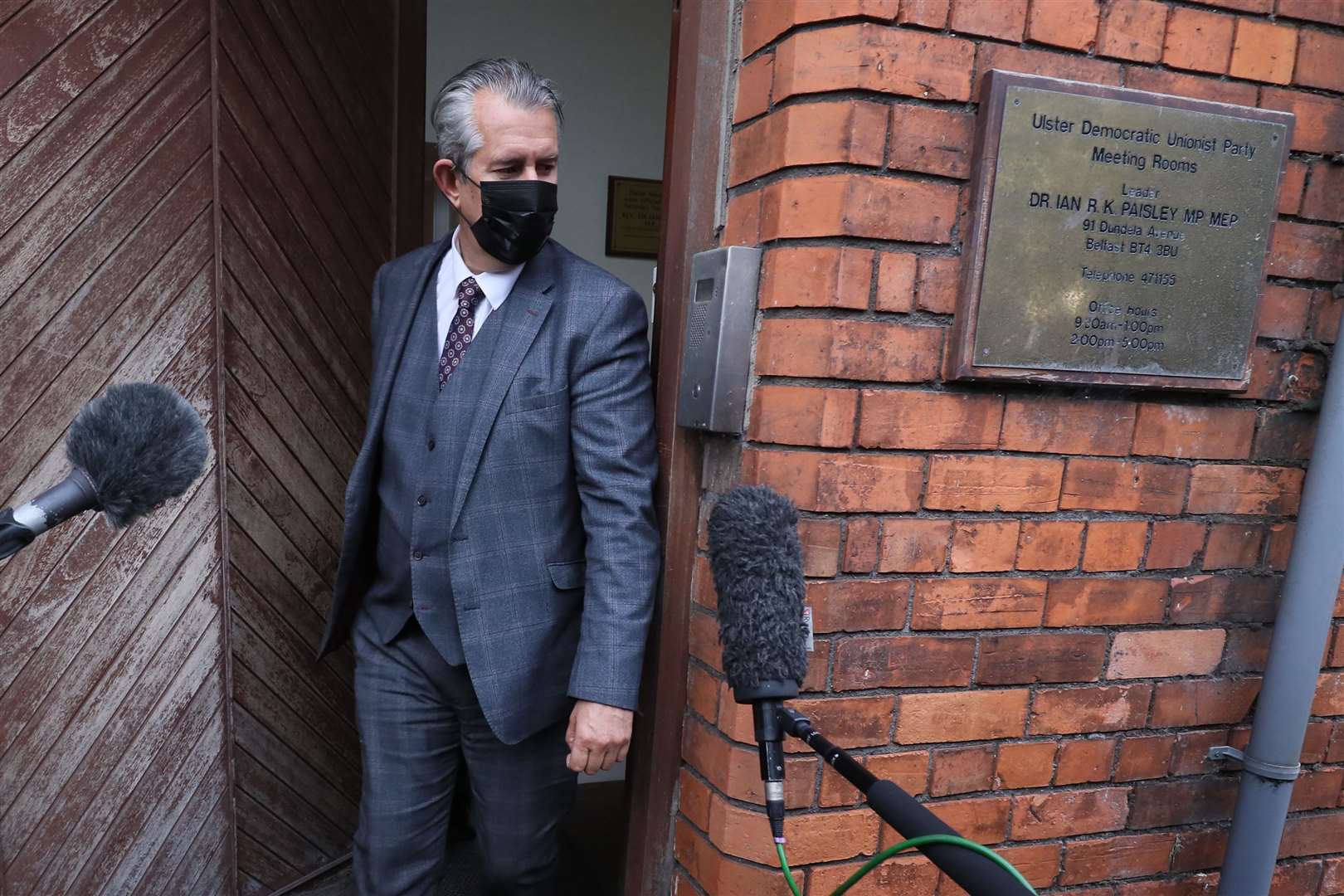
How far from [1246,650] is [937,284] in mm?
975

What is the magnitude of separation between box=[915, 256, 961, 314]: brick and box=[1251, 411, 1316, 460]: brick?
70cm

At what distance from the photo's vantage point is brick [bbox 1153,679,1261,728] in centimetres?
166

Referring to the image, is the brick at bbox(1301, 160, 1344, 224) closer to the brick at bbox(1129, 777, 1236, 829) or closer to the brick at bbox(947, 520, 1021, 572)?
the brick at bbox(947, 520, 1021, 572)

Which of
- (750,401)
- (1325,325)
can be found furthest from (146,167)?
(1325,325)

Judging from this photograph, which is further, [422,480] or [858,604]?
[422,480]

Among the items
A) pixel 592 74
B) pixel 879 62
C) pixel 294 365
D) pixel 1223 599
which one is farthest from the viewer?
pixel 592 74

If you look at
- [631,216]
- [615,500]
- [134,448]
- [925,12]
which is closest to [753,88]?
[925,12]

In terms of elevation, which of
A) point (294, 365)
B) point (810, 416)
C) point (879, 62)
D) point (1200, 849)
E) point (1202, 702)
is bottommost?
point (1200, 849)

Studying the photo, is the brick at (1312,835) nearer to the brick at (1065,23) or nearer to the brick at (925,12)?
the brick at (1065,23)

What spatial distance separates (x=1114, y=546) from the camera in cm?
158

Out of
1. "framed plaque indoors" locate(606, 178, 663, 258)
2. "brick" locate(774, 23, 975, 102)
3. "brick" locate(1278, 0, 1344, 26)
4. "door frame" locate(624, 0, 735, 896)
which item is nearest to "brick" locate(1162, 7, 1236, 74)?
"brick" locate(1278, 0, 1344, 26)

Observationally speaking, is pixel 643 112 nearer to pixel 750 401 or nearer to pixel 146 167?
pixel 146 167

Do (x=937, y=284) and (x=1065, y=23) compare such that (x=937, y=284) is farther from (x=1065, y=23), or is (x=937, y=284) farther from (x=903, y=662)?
(x=903, y=662)

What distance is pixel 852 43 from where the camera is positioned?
1.35 m
